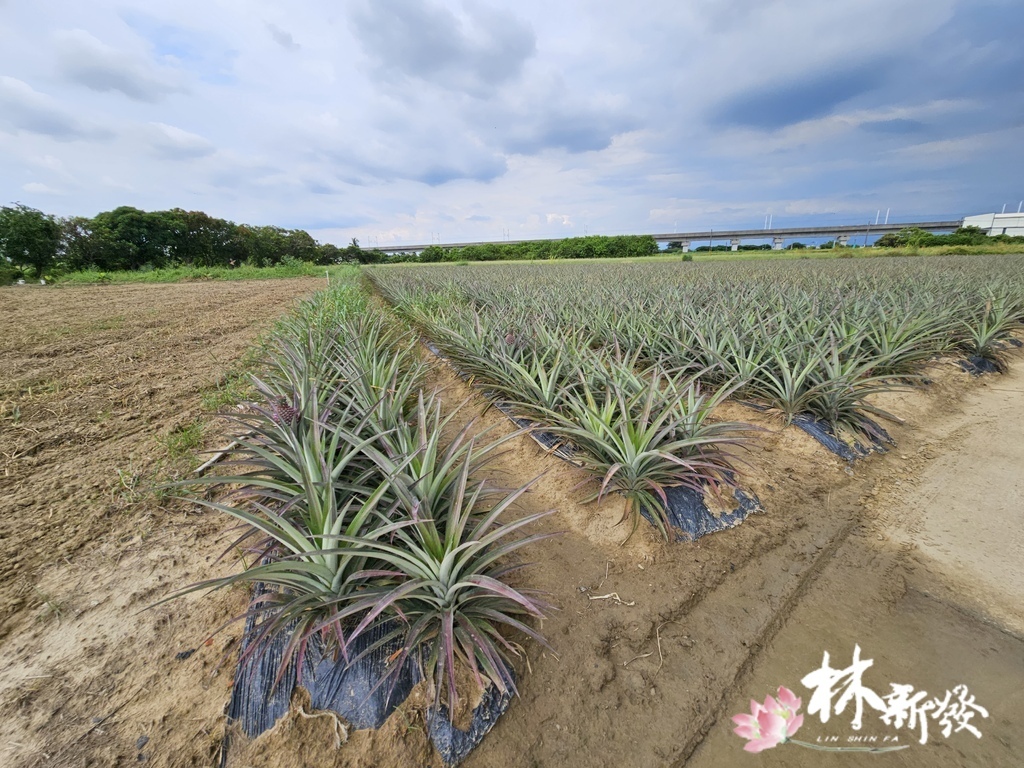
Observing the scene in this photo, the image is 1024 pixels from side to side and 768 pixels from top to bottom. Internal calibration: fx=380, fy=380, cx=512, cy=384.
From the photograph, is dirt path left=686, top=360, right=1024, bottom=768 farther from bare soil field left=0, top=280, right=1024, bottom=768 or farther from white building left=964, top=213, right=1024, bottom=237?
white building left=964, top=213, right=1024, bottom=237

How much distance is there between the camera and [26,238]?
22.5 metres

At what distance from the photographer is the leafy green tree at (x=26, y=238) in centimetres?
2219

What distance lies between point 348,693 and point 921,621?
78.5 inches

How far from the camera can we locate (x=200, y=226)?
130 ft

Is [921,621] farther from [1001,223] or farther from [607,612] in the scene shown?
[1001,223]

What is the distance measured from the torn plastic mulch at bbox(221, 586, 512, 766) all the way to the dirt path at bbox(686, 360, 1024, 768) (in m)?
0.62

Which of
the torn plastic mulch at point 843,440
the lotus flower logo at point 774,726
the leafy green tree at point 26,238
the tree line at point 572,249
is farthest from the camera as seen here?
the tree line at point 572,249

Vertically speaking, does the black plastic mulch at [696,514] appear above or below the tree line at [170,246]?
below

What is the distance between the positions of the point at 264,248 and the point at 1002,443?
52.7 m

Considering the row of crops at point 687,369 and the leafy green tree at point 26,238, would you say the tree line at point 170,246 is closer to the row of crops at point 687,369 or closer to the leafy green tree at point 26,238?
the leafy green tree at point 26,238

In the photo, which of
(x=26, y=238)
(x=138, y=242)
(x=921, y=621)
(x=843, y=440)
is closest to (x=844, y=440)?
(x=843, y=440)

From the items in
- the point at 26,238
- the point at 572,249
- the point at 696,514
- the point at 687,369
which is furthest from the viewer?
the point at 572,249

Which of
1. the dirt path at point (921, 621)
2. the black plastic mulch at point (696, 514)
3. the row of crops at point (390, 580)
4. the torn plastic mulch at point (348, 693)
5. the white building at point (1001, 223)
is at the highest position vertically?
the white building at point (1001, 223)

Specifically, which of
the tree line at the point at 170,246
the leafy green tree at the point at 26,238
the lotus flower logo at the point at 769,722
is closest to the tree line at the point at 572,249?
the tree line at the point at 170,246
